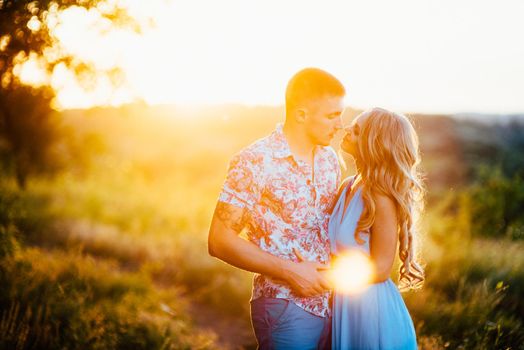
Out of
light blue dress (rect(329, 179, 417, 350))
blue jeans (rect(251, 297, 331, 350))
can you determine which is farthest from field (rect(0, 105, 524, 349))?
blue jeans (rect(251, 297, 331, 350))

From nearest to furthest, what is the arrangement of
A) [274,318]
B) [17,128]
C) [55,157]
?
[274,318] < [17,128] < [55,157]

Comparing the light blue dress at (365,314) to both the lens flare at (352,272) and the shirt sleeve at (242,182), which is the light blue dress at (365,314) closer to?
the lens flare at (352,272)

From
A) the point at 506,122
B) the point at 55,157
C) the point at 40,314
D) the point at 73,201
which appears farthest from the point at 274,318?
the point at 506,122

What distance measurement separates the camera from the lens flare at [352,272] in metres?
2.68

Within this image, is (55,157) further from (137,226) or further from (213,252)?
(213,252)

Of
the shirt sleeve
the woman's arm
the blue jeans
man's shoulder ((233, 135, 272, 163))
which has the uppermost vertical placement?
man's shoulder ((233, 135, 272, 163))

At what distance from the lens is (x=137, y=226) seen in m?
9.92

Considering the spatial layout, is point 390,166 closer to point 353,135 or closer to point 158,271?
point 353,135

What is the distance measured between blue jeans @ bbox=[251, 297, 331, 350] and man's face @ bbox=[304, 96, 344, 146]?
1.08 m

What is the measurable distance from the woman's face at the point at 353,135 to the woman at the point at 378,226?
11 mm

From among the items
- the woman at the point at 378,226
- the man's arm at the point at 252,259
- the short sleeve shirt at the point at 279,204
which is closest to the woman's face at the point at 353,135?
the woman at the point at 378,226

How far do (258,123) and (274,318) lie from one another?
4733 centimetres

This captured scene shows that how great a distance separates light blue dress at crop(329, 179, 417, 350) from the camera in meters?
2.67

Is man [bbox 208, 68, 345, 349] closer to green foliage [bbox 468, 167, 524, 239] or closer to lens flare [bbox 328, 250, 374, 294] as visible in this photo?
lens flare [bbox 328, 250, 374, 294]
